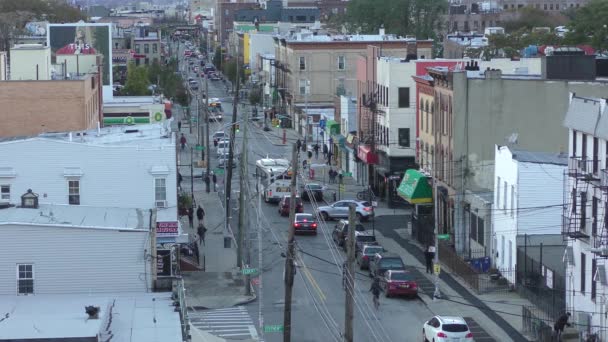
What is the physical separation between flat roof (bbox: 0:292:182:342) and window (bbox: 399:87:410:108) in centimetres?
4428

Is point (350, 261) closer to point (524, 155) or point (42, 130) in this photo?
point (524, 155)

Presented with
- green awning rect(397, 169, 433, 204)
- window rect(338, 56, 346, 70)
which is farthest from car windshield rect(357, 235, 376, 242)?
window rect(338, 56, 346, 70)

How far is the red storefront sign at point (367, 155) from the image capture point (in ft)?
269

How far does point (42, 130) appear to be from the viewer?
71.0 meters

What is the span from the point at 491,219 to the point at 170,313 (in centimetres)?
2587

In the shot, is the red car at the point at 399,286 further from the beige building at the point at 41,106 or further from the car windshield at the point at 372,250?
the beige building at the point at 41,106

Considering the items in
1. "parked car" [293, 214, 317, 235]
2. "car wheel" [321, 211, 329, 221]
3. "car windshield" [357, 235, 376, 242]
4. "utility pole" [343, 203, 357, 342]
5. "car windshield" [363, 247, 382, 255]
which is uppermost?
"utility pole" [343, 203, 357, 342]

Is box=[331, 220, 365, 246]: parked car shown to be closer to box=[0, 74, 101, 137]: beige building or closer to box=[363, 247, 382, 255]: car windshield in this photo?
box=[363, 247, 382, 255]: car windshield

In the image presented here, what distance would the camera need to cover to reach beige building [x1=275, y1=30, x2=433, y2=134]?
11406 cm

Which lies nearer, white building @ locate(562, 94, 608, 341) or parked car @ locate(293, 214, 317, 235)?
white building @ locate(562, 94, 608, 341)

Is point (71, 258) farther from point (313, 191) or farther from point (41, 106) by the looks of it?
point (313, 191)

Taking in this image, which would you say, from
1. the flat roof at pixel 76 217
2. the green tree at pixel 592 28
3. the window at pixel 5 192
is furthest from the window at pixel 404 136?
the green tree at pixel 592 28

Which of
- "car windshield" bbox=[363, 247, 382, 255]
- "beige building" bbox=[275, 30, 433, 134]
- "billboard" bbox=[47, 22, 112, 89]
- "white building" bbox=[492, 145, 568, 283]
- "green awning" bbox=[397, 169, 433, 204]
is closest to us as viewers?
"white building" bbox=[492, 145, 568, 283]

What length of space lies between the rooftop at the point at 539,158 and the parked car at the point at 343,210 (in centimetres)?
1629
